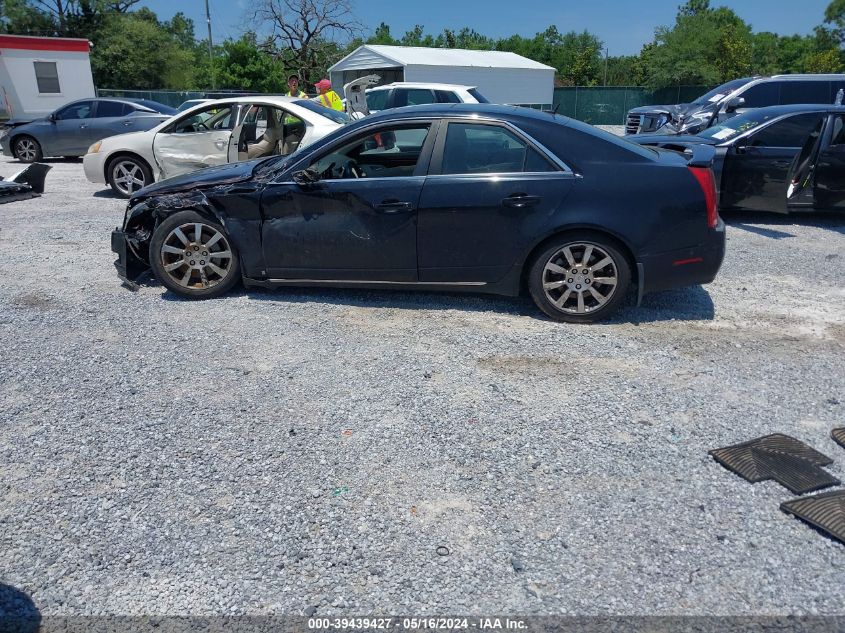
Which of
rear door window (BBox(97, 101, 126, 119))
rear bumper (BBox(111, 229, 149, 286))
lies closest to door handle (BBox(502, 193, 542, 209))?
rear bumper (BBox(111, 229, 149, 286))

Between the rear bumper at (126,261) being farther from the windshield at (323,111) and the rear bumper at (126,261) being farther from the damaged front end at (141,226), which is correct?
the windshield at (323,111)

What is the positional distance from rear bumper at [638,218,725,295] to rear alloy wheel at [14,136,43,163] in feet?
49.6

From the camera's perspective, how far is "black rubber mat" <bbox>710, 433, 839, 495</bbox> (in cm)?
311

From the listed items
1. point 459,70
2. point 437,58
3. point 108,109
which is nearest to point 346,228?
point 108,109

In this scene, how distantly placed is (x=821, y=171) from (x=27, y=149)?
16041mm

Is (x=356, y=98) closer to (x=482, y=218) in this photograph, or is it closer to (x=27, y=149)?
(x=27, y=149)

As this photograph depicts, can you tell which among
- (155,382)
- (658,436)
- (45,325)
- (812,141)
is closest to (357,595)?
(658,436)

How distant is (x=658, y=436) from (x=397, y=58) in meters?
32.8

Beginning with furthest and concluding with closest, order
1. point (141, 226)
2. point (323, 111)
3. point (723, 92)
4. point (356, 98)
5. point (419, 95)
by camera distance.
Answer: point (419, 95), point (723, 92), point (356, 98), point (323, 111), point (141, 226)

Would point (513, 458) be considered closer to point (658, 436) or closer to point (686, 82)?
point (658, 436)

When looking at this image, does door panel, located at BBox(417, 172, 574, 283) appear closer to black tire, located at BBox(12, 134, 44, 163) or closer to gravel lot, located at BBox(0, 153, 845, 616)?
gravel lot, located at BBox(0, 153, 845, 616)

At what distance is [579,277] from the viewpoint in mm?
4992

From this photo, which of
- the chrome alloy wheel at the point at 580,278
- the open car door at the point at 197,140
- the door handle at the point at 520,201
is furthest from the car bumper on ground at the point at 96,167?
the chrome alloy wheel at the point at 580,278

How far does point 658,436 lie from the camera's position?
351 centimetres
